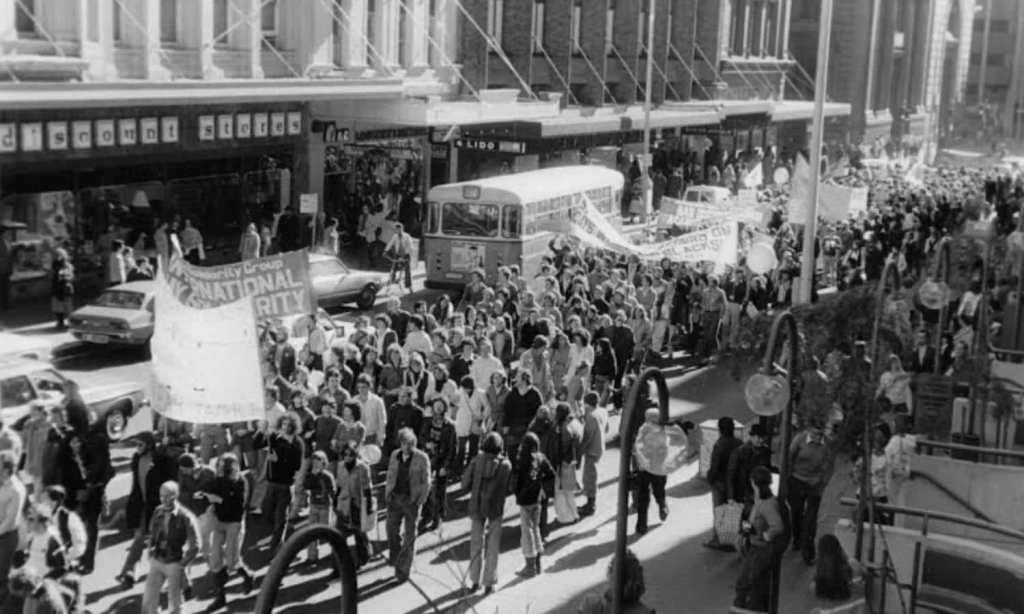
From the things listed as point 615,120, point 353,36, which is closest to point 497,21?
point 615,120

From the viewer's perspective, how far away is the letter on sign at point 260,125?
3462 centimetres

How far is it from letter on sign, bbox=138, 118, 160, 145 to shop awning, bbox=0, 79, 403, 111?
1333 millimetres

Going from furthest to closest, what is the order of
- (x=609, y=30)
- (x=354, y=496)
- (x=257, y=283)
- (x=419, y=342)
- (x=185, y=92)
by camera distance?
(x=609, y=30) → (x=185, y=92) → (x=419, y=342) → (x=257, y=283) → (x=354, y=496)

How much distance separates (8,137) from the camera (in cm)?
2711

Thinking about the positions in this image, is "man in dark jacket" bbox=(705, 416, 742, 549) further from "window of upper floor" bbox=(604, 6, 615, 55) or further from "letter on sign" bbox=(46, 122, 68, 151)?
"window of upper floor" bbox=(604, 6, 615, 55)

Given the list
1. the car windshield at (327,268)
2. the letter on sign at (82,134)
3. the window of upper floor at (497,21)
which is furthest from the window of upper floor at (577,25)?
the letter on sign at (82,134)

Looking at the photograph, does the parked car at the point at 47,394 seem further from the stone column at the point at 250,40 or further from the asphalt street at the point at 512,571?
the stone column at the point at 250,40

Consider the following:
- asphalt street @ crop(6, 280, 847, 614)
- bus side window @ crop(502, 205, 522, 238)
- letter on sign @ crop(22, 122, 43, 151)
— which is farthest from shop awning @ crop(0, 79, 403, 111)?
asphalt street @ crop(6, 280, 847, 614)

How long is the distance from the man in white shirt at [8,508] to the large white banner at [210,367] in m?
2.71

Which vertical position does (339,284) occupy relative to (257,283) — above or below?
below

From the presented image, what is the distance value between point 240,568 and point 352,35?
2687 cm

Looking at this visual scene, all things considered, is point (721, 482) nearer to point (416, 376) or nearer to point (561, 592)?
point (561, 592)

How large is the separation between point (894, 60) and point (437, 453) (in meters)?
86.2

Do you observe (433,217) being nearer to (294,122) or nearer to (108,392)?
(294,122)
